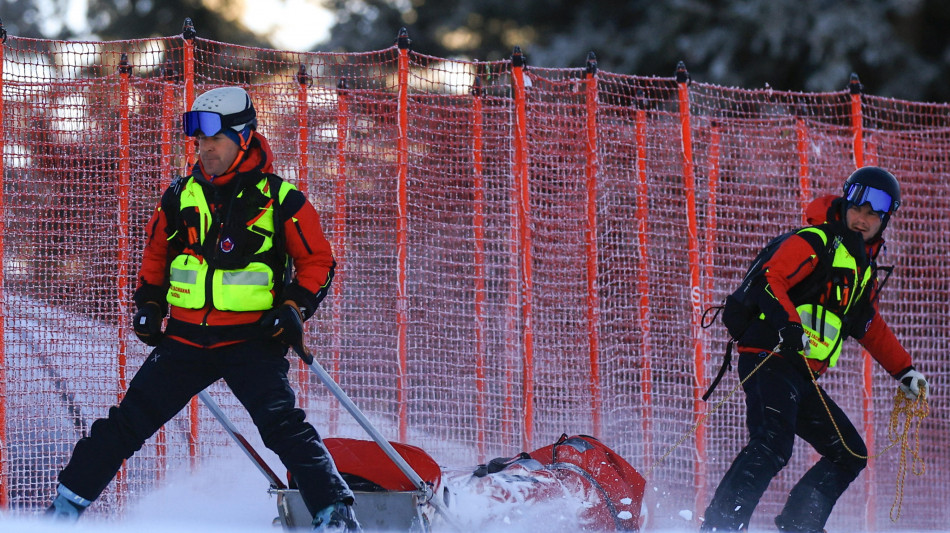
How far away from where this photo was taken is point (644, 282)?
7.36 metres

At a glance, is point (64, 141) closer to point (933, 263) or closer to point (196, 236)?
point (196, 236)

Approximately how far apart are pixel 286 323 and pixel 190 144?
96.6 inches

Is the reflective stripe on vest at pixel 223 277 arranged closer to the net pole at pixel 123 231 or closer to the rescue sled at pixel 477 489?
the rescue sled at pixel 477 489

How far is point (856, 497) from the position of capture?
7809mm

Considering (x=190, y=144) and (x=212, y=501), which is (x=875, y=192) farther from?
(x=212, y=501)

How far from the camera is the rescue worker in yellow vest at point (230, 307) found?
14.5ft

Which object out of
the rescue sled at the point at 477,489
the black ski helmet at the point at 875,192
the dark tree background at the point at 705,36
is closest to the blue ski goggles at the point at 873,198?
the black ski helmet at the point at 875,192

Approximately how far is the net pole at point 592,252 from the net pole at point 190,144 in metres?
2.37

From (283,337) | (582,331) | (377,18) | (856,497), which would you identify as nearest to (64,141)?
(283,337)

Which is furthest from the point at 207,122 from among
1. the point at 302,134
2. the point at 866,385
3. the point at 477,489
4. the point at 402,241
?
the point at 866,385

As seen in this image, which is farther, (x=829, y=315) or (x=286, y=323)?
(x=829, y=315)

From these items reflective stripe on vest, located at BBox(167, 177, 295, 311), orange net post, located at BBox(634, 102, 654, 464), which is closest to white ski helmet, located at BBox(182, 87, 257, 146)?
reflective stripe on vest, located at BBox(167, 177, 295, 311)

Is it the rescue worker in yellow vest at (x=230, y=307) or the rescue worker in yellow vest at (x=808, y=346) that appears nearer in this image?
the rescue worker in yellow vest at (x=230, y=307)

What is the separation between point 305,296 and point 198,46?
2.71 m
